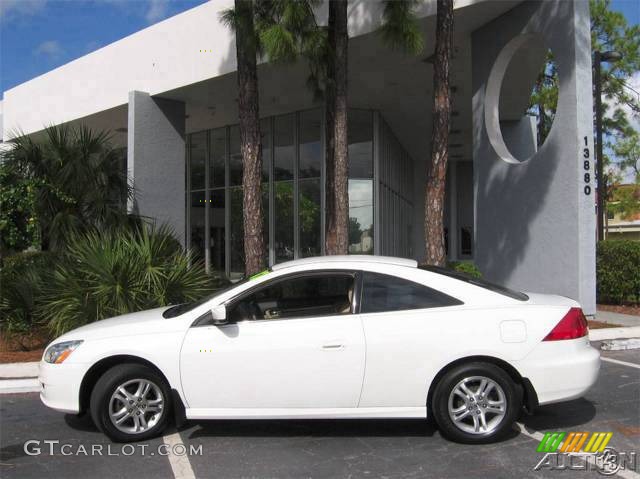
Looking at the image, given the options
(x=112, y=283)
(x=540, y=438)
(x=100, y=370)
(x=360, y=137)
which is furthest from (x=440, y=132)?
(x=360, y=137)

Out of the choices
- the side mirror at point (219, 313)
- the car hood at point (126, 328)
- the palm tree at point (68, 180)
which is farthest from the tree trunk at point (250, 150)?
the side mirror at point (219, 313)

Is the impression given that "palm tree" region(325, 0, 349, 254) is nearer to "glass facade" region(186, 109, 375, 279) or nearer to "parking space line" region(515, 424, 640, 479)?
"parking space line" region(515, 424, 640, 479)

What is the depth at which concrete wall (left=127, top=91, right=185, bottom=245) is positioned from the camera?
15.3 m

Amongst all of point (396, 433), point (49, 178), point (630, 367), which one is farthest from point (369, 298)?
point (49, 178)

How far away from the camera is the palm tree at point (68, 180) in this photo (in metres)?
A: 11.0

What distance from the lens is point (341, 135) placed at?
392 inches

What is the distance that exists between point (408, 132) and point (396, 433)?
18475mm

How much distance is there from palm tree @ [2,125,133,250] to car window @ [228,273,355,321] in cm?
697

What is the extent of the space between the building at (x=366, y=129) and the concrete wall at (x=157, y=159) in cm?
4

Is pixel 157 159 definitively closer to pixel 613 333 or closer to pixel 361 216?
pixel 361 216

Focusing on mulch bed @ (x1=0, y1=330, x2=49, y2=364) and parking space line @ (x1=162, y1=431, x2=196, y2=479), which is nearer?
parking space line @ (x1=162, y1=431, x2=196, y2=479)

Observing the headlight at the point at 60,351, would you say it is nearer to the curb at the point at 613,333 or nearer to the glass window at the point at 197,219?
the curb at the point at 613,333

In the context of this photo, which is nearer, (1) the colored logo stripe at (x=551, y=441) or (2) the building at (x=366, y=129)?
(1) the colored logo stripe at (x=551, y=441)

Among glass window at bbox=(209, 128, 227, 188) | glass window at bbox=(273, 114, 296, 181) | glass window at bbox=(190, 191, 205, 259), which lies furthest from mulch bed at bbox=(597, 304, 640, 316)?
glass window at bbox=(190, 191, 205, 259)
